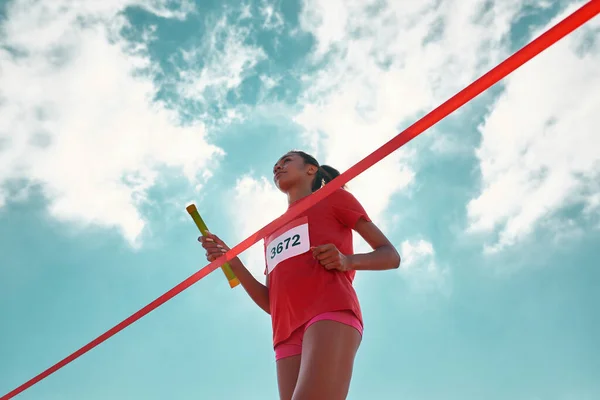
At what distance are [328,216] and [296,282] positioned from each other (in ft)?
1.32

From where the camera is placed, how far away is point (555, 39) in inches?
78.2

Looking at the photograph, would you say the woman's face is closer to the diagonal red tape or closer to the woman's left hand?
the diagonal red tape

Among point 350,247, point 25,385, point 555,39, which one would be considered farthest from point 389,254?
point 25,385

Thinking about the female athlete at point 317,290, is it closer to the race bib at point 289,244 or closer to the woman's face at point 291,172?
the race bib at point 289,244

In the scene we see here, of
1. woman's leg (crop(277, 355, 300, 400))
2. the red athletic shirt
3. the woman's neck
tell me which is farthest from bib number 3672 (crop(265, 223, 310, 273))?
woman's leg (crop(277, 355, 300, 400))

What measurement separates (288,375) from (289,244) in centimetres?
62

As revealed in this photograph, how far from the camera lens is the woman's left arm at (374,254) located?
8.46ft

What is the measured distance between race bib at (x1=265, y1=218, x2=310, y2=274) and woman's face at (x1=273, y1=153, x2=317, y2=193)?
0.42 m

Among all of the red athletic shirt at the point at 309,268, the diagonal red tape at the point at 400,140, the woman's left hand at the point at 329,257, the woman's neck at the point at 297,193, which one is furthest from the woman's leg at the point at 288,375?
the woman's neck at the point at 297,193

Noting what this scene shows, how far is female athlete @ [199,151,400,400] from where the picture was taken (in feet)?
7.51

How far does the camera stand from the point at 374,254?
2643 mm

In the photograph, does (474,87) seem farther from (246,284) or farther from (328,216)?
(246,284)

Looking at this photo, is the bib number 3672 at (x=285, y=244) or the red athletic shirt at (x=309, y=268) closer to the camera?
the red athletic shirt at (x=309, y=268)

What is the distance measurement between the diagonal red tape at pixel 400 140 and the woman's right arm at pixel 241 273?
0.23 feet
